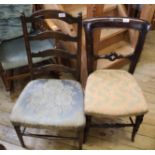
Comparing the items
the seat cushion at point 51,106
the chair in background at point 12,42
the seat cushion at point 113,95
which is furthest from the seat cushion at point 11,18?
the seat cushion at point 113,95

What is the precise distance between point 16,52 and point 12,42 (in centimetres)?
15

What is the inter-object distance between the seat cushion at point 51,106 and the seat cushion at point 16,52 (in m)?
0.31

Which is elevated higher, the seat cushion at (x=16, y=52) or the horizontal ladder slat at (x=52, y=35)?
the horizontal ladder slat at (x=52, y=35)

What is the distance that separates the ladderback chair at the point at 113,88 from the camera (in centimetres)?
128

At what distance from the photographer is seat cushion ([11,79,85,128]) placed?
1275 millimetres

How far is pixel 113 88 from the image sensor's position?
4.62ft

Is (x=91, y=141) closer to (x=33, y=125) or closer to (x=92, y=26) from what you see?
(x=33, y=125)

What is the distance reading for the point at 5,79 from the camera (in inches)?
73.6

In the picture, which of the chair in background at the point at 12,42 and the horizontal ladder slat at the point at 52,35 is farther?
the chair in background at the point at 12,42

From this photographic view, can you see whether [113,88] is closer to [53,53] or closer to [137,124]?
[137,124]

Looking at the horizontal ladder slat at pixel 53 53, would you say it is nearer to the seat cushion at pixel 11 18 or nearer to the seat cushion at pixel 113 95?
the seat cushion at pixel 113 95

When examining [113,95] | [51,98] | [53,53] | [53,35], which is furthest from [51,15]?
[113,95]

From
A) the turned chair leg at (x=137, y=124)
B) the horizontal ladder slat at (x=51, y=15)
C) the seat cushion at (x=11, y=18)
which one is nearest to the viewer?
the horizontal ladder slat at (x=51, y=15)

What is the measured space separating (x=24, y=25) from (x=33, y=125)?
0.62 metres
